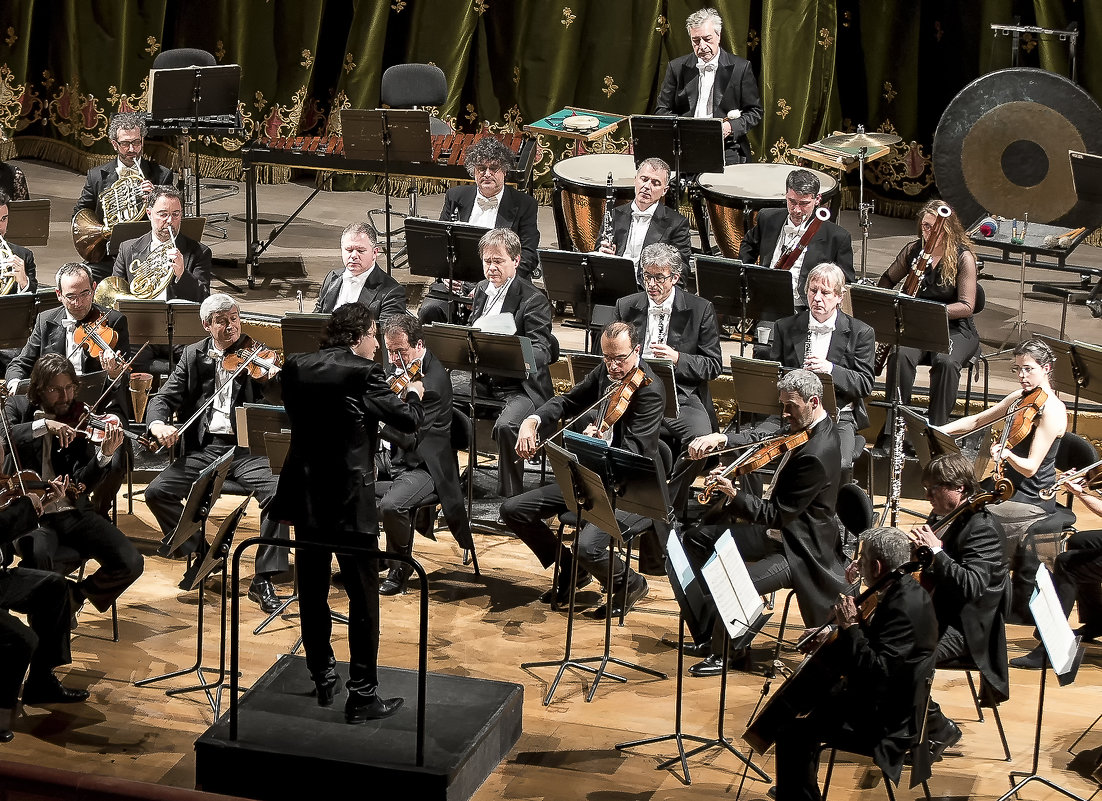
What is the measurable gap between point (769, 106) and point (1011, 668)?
18.0ft

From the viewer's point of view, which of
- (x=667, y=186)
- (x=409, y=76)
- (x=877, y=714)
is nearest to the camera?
(x=877, y=714)

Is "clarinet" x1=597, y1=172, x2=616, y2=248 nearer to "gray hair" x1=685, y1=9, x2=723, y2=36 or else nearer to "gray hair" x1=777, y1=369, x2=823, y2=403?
"gray hair" x1=685, y1=9, x2=723, y2=36

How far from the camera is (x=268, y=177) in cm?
1097

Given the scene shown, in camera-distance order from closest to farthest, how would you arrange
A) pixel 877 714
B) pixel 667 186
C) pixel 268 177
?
pixel 877 714, pixel 667 186, pixel 268 177

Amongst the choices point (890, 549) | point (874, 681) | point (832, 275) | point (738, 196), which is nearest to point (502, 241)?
point (832, 275)

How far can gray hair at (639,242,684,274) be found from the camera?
6570 mm

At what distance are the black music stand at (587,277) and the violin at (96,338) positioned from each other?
6.36 feet

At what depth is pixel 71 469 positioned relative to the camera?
5.60m

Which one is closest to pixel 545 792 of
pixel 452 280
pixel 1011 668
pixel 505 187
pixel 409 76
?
pixel 1011 668

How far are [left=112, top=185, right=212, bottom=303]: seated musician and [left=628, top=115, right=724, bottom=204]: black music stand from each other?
7.51 feet

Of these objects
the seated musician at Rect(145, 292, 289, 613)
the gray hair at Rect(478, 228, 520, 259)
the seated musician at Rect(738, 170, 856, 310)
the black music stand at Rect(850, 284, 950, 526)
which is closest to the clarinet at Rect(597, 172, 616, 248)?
the gray hair at Rect(478, 228, 520, 259)

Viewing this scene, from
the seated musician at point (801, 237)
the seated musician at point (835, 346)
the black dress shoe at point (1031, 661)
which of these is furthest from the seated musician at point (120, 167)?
the black dress shoe at point (1031, 661)

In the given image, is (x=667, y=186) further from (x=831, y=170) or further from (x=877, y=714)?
(x=877, y=714)

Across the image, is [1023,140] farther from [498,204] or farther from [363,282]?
[363,282]
